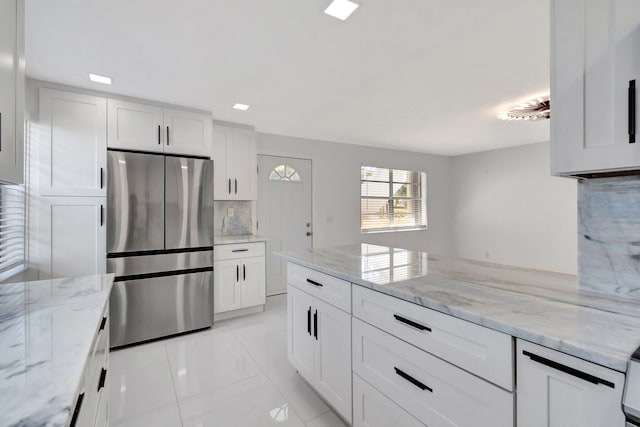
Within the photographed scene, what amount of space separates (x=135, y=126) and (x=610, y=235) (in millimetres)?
3584

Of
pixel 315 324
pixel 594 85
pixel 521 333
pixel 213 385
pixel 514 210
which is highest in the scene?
pixel 594 85

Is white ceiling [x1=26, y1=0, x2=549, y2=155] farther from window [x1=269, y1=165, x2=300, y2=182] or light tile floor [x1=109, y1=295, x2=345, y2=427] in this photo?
light tile floor [x1=109, y1=295, x2=345, y2=427]

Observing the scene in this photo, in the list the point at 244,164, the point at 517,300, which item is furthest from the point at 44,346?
the point at 244,164

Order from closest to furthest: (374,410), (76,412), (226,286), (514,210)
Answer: (76,412), (374,410), (226,286), (514,210)

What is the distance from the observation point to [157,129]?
295cm

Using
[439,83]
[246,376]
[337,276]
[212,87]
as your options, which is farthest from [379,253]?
[212,87]

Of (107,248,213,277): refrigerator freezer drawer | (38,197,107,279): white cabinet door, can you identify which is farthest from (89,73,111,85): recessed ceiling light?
(107,248,213,277): refrigerator freezer drawer

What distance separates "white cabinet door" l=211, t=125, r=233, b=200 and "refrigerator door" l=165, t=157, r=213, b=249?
1.65 ft

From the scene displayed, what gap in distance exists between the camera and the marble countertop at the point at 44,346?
57cm

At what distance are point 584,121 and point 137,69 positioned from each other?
9.24ft

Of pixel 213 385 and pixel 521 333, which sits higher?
pixel 521 333

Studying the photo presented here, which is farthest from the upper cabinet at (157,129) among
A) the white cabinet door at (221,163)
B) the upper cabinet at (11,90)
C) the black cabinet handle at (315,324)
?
the black cabinet handle at (315,324)

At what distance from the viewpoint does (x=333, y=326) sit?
167 centimetres

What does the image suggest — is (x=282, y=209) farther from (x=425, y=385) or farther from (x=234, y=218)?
(x=425, y=385)
